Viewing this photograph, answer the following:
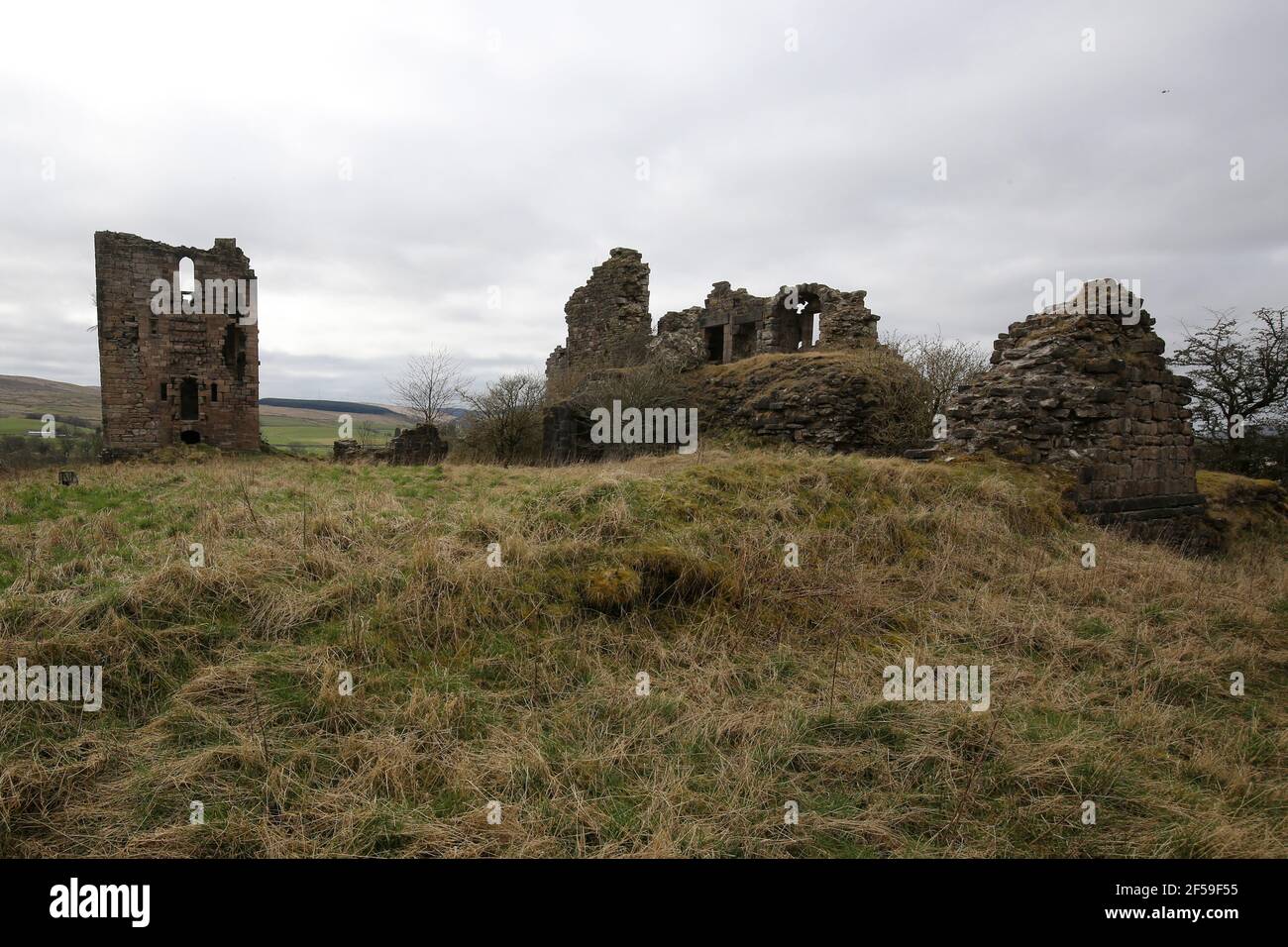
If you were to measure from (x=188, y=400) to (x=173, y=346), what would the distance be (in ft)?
5.50

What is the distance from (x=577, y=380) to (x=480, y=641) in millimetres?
15384

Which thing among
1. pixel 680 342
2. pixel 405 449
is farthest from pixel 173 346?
pixel 680 342

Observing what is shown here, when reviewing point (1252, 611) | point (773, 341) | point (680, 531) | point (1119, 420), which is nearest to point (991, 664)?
point (680, 531)

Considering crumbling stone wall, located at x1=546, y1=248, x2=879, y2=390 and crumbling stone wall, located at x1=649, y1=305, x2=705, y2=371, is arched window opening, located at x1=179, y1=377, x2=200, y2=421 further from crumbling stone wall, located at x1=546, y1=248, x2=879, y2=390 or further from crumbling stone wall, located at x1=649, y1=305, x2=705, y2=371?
crumbling stone wall, located at x1=649, y1=305, x2=705, y2=371

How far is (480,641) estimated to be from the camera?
15.6 ft

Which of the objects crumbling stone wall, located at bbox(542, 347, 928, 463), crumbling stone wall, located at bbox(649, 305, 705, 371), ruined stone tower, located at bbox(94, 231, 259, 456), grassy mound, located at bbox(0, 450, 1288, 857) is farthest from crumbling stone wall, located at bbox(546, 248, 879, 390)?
grassy mound, located at bbox(0, 450, 1288, 857)

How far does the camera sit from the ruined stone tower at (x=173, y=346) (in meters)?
19.7

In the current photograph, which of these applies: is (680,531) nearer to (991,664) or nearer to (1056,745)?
(991,664)

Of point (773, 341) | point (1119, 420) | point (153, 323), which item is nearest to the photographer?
point (1119, 420)

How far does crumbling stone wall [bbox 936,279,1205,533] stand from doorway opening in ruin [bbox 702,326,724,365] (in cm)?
1055

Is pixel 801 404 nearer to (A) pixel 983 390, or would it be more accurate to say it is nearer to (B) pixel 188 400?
(A) pixel 983 390

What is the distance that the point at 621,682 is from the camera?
4.57 meters

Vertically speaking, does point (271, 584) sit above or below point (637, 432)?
below

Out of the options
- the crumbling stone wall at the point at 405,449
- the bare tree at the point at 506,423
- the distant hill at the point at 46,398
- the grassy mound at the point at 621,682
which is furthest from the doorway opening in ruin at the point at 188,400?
the distant hill at the point at 46,398
